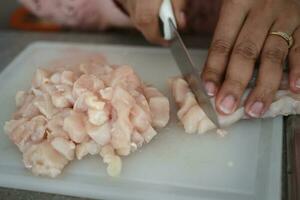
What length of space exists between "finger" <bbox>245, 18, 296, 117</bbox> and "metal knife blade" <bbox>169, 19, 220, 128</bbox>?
0.07 m

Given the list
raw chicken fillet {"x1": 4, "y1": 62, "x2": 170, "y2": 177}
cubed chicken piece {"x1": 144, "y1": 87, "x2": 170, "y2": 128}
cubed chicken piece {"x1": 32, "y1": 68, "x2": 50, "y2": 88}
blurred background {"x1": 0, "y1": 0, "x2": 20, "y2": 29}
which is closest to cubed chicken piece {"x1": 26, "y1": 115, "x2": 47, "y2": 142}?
raw chicken fillet {"x1": 4, "y1": 62, "x2": 170, "y2": 177}

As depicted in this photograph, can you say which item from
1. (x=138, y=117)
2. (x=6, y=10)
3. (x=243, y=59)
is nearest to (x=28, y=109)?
(x=138, y=117)

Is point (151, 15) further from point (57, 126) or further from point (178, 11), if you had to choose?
point (57, 126)

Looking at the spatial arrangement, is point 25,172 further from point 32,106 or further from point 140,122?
point 140,122

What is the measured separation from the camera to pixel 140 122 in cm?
91

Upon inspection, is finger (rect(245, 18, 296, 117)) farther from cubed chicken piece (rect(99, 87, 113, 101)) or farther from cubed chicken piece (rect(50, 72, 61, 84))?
cubed chicken piece (rect(50, 72, 61, 84))

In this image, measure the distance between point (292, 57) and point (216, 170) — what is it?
0.30 m

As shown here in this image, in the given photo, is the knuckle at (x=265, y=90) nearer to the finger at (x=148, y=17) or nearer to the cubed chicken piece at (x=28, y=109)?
the finger at (x=148, y=17)

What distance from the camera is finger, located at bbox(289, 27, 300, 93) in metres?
0.94

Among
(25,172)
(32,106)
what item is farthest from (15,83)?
(25,172)

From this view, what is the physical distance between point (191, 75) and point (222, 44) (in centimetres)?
11

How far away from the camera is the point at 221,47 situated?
3.40 feet

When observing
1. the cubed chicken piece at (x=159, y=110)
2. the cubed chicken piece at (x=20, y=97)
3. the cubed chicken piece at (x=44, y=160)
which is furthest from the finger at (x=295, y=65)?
the cubed chicken piece at (x=20, y=97)

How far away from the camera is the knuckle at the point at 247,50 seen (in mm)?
1000
